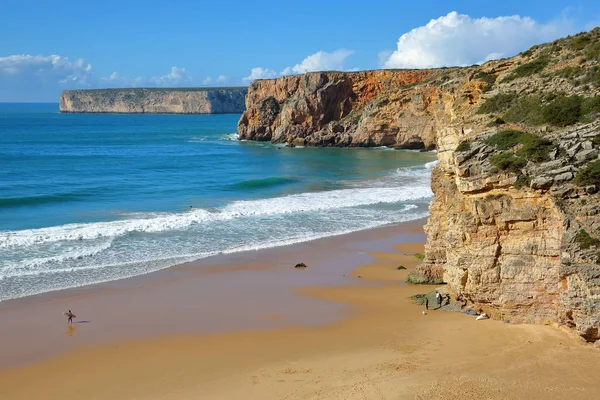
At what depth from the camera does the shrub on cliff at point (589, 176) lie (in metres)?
13.0

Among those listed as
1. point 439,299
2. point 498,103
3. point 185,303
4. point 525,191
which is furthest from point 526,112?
point 185,303

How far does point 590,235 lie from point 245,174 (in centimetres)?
3879

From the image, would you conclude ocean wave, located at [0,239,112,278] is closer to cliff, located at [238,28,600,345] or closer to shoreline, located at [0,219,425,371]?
shoreline, located at [0,219,425,371]

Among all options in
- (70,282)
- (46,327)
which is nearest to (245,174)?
(70,282)

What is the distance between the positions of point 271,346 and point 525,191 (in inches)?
270

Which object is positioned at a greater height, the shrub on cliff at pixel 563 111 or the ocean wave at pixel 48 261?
the shrub on cliff at pixel 563 111

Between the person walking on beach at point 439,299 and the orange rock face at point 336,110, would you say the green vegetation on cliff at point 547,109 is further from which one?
the orange rock face at point 336,110

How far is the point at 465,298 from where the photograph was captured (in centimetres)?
1530

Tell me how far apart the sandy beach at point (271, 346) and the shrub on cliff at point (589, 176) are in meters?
3.27

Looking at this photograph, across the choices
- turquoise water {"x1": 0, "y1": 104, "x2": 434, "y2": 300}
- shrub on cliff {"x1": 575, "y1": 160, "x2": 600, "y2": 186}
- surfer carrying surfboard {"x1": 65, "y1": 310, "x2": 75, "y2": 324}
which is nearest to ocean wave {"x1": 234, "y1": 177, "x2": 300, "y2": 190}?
turquoise water {"x1": 0, "y1": 104, "x2": 434, "y2": 300}

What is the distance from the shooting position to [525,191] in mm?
13672

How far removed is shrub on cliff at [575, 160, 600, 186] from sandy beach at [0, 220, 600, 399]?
3.27m

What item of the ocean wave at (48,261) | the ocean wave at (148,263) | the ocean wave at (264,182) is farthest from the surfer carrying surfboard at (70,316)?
the ocean wave at (264,182)

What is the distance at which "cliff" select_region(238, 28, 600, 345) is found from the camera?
12938 mm
